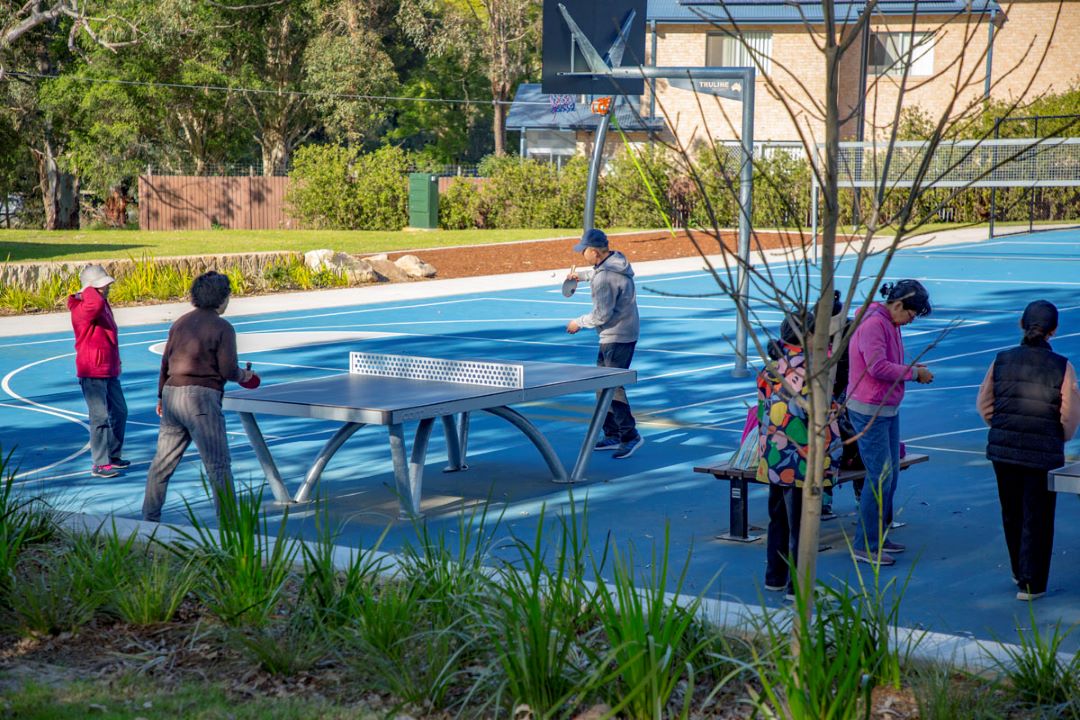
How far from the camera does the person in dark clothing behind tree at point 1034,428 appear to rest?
23.3 feet

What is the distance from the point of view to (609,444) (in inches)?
460

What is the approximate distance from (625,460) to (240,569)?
5608 mm

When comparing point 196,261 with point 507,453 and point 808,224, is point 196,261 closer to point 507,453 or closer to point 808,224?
point 507,453

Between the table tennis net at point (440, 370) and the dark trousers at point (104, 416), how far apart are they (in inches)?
75.1

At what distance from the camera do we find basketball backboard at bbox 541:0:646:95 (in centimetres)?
1628

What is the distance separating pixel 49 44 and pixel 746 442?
2050 inches

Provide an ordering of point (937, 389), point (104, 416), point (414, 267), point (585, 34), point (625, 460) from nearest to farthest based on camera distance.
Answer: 1. point (104, 416)
2. point (625, 460)
3. point (937, 389)
4. point (585, 34)
5. point (414, 267)

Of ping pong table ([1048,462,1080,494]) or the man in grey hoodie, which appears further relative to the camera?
the man in grey hoodie

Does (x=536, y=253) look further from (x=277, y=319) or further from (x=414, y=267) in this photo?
(x=277, y=319)

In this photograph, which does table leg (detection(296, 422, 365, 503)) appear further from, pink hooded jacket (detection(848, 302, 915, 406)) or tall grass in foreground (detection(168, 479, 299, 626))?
pink hooded jacket (detection(848, 302, 915, 406))

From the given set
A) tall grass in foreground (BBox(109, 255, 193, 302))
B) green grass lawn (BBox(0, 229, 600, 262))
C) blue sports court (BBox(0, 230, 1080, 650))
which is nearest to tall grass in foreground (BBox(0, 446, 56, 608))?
blue sports court (BBox(0, 230, 1080, 650))

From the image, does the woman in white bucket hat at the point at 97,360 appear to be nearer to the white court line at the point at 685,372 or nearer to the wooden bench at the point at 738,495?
the wooden bench at the point at 738,495

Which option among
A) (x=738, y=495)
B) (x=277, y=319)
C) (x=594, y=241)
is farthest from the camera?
(x=277, y=319)

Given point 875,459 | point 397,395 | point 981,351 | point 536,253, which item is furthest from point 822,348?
point 536,253
